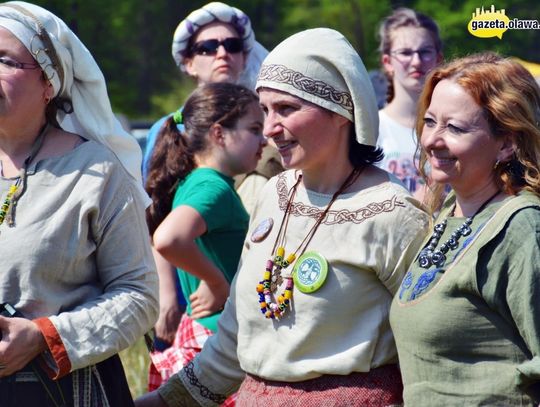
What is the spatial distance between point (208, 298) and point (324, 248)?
142cm

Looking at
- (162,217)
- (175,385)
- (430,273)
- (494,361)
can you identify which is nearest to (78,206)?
(175,385)

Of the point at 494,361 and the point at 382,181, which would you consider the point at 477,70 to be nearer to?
the point at 382,181

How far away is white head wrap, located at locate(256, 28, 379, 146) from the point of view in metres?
3.23

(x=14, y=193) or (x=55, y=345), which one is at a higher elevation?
(x=14, y=193)

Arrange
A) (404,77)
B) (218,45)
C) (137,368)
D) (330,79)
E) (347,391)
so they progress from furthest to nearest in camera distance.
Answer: (137,368)
(218,45)
(404,77)
(330,79)
(347,391)

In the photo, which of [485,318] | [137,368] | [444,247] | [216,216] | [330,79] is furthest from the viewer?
[137,368]

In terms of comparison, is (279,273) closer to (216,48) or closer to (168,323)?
(168,323)

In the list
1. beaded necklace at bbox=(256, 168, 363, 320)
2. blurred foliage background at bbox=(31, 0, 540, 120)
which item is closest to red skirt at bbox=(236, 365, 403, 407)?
beaded necklace at bbox=(256, 168, 363, 320)

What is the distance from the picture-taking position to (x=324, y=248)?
3.18 m

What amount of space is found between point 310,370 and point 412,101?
2.72 meters

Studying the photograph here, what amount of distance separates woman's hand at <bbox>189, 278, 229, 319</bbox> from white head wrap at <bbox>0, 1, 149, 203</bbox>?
103 cm

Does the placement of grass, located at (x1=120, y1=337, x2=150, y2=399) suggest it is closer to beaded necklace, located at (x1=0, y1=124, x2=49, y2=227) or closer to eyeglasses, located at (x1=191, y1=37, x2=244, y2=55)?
eyeglasses, located at (x1=191, y1=37, x2=244, y2=55)

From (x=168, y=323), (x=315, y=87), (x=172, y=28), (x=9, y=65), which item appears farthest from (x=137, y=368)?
(x=172, y=28)

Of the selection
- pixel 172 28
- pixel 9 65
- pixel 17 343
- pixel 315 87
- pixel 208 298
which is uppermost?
pixel 9 65
